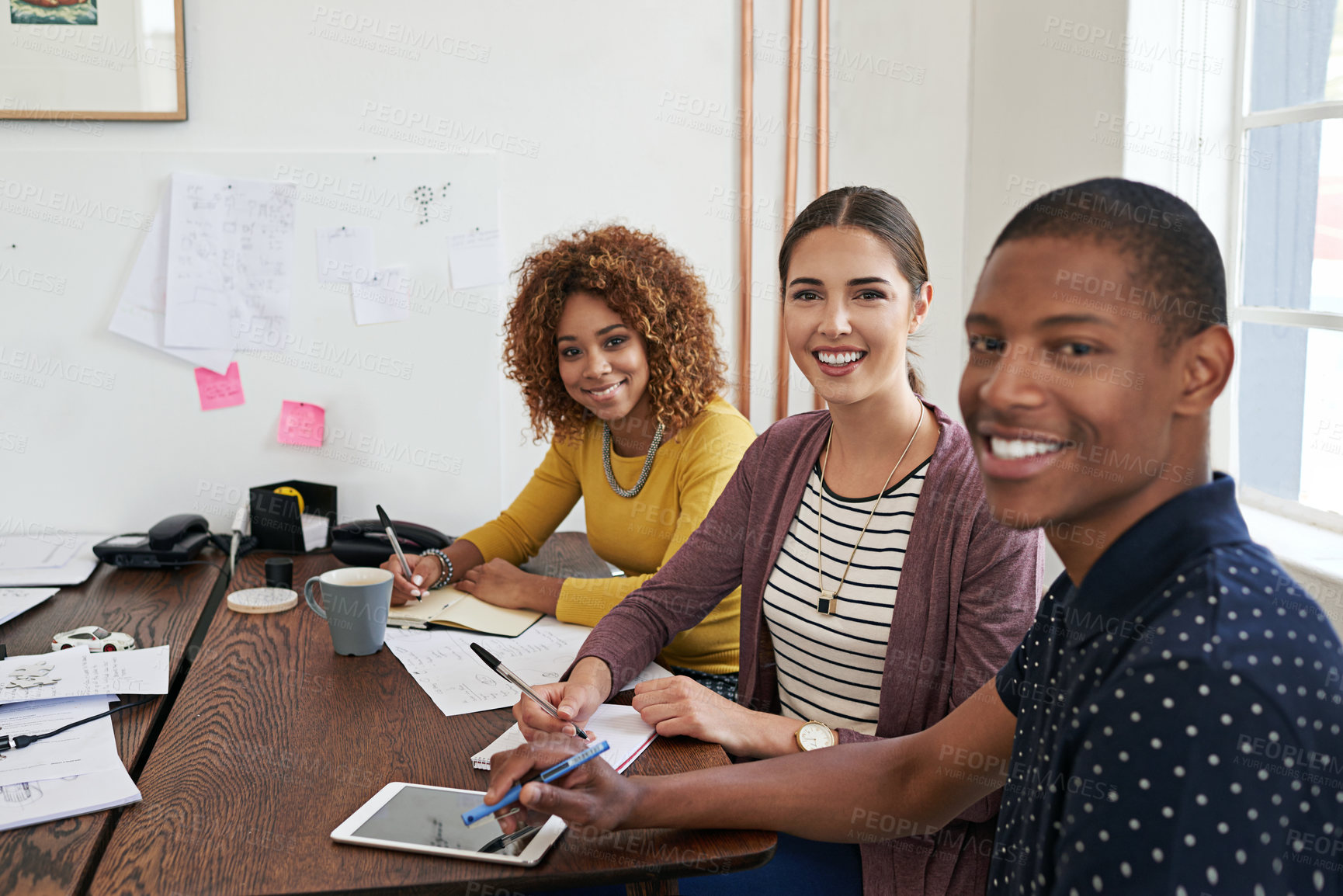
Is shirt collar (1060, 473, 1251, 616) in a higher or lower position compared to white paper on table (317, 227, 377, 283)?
lower

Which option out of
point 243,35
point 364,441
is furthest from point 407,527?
point 243,35

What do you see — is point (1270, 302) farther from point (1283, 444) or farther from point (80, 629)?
point (80, 629)

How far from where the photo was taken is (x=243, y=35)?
2178 mm

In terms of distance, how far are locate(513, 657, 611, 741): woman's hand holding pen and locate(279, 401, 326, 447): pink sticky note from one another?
50.1 inches

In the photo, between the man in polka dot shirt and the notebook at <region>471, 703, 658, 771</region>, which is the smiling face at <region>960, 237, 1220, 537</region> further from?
the notebook at <region>471, 703, 658, 771</region>

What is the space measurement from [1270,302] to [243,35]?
2160 millimetres

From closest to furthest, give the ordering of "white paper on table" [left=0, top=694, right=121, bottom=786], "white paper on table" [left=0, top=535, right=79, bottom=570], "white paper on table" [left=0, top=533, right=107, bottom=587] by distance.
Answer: "white paper on table" [left=0, top=694, right=121, bottom=786] → "white paper on table" [left=0, top=533, right=107, bottom=587] → "white paper on table" [left=0, top=535, right=79, bottom=570]

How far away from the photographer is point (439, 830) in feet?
3.03

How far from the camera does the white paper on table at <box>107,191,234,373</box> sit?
2184 millimetres

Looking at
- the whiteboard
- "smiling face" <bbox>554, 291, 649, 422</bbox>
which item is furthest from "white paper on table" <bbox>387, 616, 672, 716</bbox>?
the whiteboard

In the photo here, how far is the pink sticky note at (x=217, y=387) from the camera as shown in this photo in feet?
7.38

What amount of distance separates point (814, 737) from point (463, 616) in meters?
0.68

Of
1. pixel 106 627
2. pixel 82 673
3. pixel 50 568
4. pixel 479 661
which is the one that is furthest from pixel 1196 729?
pixel 50 568

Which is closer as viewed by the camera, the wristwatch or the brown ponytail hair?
the wristwatch
